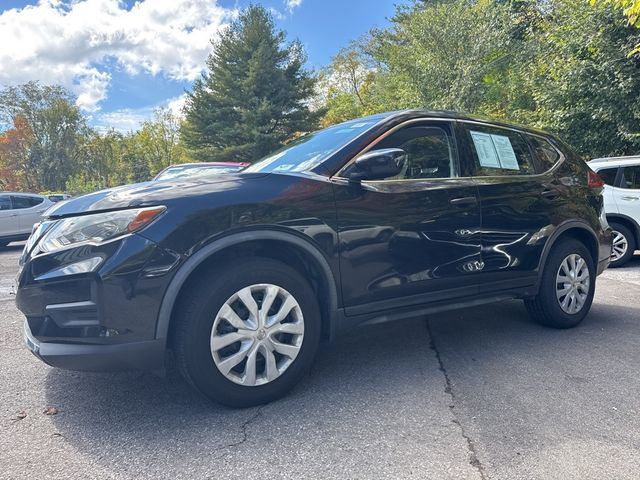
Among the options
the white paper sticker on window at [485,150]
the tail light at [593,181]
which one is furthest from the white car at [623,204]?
the white paper sticker on window at [485,150]

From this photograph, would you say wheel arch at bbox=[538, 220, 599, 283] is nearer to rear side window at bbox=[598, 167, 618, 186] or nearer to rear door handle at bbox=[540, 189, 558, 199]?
rear door handle at bbox=[540, 189, 558, 199]

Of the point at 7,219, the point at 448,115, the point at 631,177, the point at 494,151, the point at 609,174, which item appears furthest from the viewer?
the point at 7,219

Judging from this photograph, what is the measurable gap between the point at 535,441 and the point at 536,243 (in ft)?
6.22

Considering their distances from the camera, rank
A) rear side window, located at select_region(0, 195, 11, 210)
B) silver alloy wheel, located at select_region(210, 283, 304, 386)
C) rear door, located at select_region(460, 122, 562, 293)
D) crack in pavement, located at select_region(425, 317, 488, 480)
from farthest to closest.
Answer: rear side window, located at select_region(0, 195, 11, 210), rear door, located at select_region(460, 122, 562, 293), silver alloy wheel, located at select_region(210, 283, 304, 386), crack in pavement, located at select_region(425, 317, 488, 480)

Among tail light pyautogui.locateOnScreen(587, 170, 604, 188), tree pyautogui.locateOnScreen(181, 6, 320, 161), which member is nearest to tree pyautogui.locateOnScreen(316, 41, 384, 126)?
tree pyautogui.locateOnScreen(181, 6, 320, 161)

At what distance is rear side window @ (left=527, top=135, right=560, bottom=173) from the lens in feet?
13.5

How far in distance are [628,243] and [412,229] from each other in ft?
19.7

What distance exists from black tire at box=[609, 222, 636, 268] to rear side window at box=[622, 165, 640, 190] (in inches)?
25.0

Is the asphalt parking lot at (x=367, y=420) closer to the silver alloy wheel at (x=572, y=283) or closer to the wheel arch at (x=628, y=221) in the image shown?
the silver alloy wheel at (x=572, y=283)

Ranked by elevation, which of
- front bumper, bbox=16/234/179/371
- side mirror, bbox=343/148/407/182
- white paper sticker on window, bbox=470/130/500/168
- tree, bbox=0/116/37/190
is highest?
tree, bbox=0/116/37/190

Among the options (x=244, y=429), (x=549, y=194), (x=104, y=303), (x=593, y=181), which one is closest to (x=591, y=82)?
(x=593, y=181)

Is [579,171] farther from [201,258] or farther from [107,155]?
[107,155]

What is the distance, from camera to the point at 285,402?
2779 millimetres

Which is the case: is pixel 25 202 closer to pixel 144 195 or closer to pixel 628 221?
pixel 144 195
